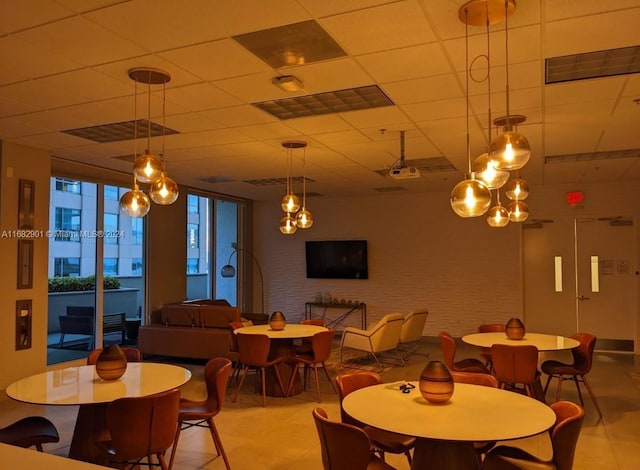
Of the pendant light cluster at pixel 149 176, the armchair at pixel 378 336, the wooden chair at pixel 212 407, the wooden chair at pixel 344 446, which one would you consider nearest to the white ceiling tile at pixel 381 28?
the pendant light cluster at pixel 149 176

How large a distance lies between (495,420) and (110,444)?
7.66 ft

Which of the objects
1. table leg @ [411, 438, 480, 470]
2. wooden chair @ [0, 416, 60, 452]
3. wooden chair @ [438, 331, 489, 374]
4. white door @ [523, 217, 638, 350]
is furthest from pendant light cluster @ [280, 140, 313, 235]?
white door @ [523, 217, 638, 350]

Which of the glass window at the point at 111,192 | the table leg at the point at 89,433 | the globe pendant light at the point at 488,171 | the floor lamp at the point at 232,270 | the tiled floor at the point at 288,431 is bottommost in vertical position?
the tiled floor at the point at 288,431

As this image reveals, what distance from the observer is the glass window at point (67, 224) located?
6.96 meters

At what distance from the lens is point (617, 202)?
8648mm

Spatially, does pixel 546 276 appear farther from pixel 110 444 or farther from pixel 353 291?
pixel 110 444

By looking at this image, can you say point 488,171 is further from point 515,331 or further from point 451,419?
point 515,331

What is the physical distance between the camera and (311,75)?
3.80 metres

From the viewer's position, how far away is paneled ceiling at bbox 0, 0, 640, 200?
9.46 feet

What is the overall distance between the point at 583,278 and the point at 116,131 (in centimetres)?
818

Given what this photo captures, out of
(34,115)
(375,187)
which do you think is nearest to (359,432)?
(34,115)

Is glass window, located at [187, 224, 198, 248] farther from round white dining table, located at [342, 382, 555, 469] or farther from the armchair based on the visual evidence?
round white dining table, located at [342, 382, 555, 469]

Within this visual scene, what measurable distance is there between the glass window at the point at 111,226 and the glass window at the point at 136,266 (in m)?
0.53

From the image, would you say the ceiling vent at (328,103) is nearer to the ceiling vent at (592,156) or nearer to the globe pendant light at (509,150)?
the globe pendant light at (509,150)
